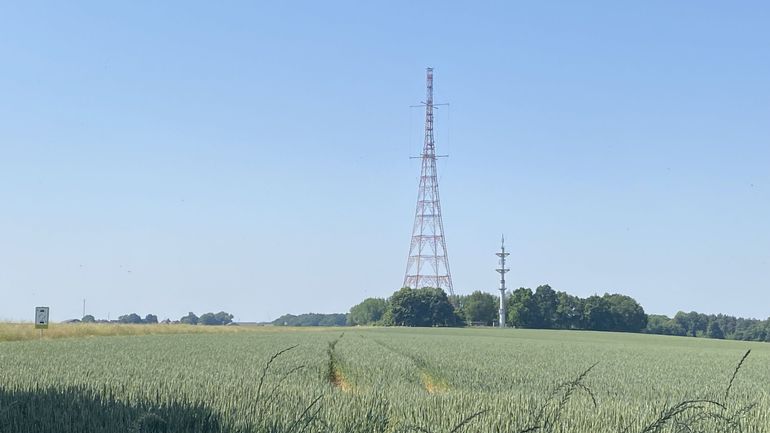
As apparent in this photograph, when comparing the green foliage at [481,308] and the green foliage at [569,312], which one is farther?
the green foliage at [481,308]

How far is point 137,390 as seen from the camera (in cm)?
1225

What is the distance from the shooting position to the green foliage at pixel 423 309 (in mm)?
140875

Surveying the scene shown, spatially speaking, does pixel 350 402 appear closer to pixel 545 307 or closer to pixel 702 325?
pixel 545 307

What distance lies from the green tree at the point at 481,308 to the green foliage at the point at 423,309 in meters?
15.4

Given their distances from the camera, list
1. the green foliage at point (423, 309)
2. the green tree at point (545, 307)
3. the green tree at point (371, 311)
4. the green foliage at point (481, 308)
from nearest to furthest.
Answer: the green foliage at point (423, 309) < the green tree at point (545, 307) < the green foliage at point (481, 308) < the green tree at point (371, 311)

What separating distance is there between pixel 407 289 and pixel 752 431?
133367 mm

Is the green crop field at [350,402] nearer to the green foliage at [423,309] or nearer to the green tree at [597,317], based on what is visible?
the green foliage at [423,309]

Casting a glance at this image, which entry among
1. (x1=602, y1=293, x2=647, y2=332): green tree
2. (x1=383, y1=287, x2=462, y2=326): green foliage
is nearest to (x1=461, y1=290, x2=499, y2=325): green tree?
(x1=383, y1=287, x2=462, y2=326): green foliage

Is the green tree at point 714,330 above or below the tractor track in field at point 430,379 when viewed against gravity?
below

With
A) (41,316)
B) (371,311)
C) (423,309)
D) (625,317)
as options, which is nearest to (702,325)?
(625,317)

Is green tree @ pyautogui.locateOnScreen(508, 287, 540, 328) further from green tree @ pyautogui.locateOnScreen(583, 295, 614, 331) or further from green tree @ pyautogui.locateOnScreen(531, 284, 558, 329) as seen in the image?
green tree @ pyautogui.locateOnScreen(583, 295, 614, 331)

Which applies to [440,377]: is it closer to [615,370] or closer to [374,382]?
[374,382]

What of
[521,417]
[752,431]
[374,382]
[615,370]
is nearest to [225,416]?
[521,417]

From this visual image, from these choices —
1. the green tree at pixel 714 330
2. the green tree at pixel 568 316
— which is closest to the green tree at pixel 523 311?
the green tree at pixel 568 316
